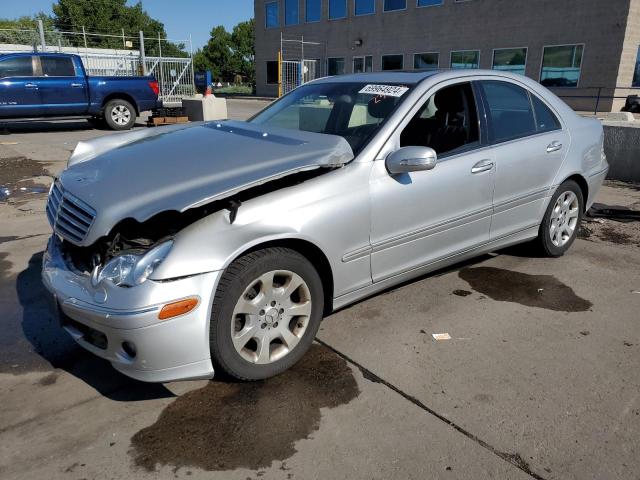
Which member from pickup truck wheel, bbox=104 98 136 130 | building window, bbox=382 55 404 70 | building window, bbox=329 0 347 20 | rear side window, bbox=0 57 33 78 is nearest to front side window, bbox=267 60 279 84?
building window, bbox=329 0 347 20

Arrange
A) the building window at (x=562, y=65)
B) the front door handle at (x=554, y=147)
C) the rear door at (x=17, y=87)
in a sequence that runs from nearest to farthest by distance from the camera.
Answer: the front door handle at (x=554, y=147), the rear door at (x=17, y=87), the building window at (x=562, y=65)

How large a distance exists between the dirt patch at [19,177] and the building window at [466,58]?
73.9 ft

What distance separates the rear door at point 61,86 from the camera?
12.8 m

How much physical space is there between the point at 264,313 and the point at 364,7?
109 ft

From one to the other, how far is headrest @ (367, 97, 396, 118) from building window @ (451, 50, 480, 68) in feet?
82.2

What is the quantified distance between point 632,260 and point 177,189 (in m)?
4.25

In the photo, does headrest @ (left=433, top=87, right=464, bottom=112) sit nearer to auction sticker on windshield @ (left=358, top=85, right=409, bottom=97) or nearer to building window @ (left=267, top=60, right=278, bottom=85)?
auction sticker on windshield @ (left=358, top=85, right=409, bottom=97)

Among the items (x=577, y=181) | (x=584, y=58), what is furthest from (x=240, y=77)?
(x=577, y=181)

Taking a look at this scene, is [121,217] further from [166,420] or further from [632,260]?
[632,260]

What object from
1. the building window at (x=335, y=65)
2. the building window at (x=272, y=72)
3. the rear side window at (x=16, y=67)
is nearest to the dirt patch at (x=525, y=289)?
the rear side window at (x=16, y=67)

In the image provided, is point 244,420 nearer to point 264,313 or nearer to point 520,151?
point 264,313

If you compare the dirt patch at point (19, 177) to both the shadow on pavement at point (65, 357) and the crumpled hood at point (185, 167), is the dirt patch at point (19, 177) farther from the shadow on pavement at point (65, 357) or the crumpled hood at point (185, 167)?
the crumpled hood at point (185, 167)

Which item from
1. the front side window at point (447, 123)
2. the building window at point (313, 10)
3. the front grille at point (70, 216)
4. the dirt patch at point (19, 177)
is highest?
the building window at point (313, 10)

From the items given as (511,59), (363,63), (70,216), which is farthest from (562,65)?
(70,216)
